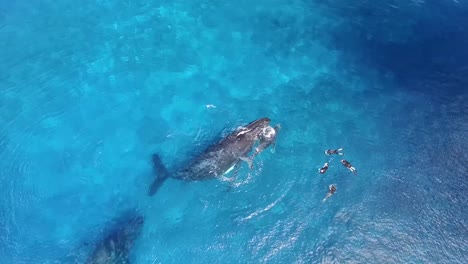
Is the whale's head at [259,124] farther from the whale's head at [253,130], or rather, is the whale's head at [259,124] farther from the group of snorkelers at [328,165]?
the group of snorkelers at [328,165]

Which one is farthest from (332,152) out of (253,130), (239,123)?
(239,123)

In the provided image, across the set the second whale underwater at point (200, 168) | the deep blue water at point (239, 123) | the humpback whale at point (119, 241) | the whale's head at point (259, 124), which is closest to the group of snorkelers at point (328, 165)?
the deep blue water at point (239, 123)

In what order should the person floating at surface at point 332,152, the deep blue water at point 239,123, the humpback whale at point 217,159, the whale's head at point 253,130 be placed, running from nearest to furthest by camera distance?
the deep blue water at point 239,123, the humpback whale at point 217,159, the whale's head at point 253,130, the person floating at surface at point 332,152

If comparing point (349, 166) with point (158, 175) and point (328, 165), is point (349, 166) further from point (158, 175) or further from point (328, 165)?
point (158, 175)

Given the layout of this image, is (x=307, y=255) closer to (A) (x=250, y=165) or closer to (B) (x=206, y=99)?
(A) (x=250, y=165)

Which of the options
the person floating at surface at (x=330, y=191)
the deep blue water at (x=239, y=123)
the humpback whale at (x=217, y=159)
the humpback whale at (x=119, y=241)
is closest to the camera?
the humpback whale at (x=119, y=241)

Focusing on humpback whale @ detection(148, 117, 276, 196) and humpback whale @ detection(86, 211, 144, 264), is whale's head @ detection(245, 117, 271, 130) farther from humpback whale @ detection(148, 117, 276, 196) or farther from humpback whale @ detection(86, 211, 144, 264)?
humpback whale @ detection(86, 211, 144, 264)

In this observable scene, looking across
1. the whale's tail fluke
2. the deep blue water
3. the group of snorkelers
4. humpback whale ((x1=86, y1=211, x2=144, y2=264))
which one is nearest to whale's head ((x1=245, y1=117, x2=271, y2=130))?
the deep blue water

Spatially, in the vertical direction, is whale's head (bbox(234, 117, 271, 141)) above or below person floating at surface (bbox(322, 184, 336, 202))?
above
